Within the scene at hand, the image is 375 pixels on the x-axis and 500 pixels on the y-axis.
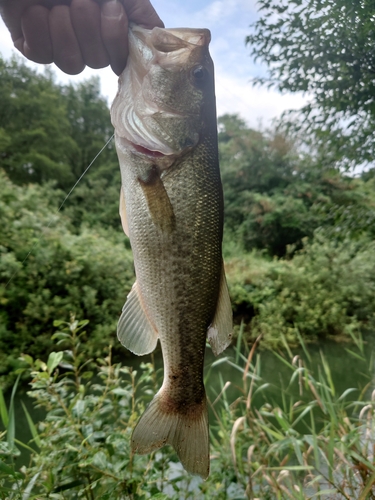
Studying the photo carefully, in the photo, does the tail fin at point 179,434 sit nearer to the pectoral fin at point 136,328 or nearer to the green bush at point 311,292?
the pectoral fin at point 136,328

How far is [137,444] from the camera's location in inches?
41.3

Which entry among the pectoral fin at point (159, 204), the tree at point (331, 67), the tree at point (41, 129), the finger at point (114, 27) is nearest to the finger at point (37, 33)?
the finger at point (114, 27)

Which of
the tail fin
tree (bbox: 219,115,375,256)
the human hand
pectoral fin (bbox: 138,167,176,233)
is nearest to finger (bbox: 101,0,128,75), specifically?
the human hand

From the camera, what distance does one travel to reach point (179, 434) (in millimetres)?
1091

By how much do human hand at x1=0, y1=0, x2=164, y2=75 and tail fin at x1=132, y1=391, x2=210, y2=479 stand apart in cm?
104

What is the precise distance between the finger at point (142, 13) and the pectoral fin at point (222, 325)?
2.56 ft

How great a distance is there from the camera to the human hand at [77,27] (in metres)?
1.04

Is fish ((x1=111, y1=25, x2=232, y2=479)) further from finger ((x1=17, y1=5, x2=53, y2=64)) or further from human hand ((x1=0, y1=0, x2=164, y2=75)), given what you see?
finger ((x1=17, y1=5, x2=53, y2=64))

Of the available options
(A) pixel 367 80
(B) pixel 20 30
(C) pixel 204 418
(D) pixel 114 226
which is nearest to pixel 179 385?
(C) pixel 204 418

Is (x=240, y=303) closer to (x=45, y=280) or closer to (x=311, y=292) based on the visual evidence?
(x=311, y=292)

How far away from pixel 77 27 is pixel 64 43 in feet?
0.21

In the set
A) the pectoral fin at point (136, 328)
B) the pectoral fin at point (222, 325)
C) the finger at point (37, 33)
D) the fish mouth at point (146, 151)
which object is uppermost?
the finger at point (37, 33)

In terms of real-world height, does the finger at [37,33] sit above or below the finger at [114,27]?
below

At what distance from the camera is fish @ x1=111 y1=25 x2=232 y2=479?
42.6 inches
